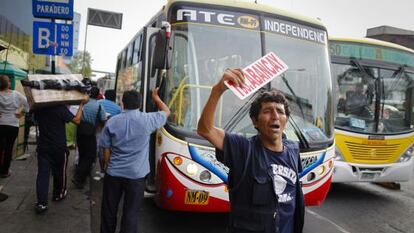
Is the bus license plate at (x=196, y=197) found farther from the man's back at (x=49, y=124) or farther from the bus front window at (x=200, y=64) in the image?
the man's back at (x=49, y=124)

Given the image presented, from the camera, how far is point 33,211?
5352 millimetres

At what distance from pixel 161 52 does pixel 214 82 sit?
737 mm

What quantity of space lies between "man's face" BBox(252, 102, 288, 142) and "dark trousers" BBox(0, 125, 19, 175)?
582 centimetres

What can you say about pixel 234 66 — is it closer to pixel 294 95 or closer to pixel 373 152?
pixel 294 95

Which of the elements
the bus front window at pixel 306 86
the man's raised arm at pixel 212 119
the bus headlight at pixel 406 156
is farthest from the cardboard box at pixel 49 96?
the bus headlight at pixel 406 156

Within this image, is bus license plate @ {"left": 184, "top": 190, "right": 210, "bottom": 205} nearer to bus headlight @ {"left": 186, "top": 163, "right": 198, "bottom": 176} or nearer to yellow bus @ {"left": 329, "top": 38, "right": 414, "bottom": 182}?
bus headlight @ {"left": 186, "top": 163, "right": 198, "bottom": 176}

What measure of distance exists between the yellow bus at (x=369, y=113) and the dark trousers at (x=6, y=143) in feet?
18.6

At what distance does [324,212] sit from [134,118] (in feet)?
13.0

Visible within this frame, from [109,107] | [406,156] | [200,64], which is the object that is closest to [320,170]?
[200,64]

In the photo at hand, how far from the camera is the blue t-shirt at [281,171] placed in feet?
7.60

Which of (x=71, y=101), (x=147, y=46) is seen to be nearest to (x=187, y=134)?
(x=147, y=46)

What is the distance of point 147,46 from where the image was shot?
16.7 feet

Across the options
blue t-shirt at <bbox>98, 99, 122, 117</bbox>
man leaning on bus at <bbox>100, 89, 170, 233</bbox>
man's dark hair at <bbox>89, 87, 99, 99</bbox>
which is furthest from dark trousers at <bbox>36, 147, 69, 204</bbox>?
blue t-shirt at <bbox>98, 99, 122, 117</bbox>

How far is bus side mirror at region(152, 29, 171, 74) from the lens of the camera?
4.60 m
